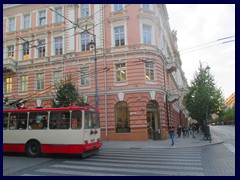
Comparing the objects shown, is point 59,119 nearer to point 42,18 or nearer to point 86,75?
point 86,75

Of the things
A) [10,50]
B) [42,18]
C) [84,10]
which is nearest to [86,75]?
[84,10]

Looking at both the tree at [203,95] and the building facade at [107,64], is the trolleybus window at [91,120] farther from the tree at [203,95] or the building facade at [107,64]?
the tree at [203,95]

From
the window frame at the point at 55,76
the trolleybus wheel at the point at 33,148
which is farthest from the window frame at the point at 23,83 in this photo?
the trolleybus wheel at the point at 33,148

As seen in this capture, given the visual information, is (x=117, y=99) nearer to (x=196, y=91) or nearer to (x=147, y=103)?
(x=147, y=103)

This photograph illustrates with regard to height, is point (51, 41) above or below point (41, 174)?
above

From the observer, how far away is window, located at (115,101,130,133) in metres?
26.4

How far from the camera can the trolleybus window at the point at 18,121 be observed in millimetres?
15477

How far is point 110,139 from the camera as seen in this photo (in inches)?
Result: 1038

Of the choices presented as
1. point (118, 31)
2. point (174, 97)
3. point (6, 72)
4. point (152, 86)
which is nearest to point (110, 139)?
point (152, 86)

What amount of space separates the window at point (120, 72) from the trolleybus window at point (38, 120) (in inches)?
530

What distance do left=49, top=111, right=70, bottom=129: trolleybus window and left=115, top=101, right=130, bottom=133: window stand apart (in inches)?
495

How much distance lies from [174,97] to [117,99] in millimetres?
8375

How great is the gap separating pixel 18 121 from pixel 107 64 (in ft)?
46.2

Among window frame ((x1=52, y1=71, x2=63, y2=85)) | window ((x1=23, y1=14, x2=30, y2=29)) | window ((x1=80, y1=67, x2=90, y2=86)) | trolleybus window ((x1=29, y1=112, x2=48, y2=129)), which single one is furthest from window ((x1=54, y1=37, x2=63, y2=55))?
trolleybus window ((x1=29, y1=112, x2=48, y2=129))
